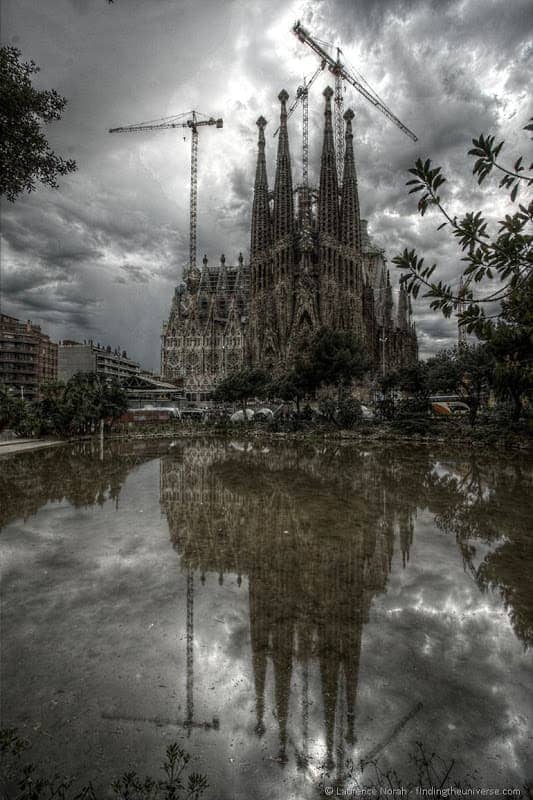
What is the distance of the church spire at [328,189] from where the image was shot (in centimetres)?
6581

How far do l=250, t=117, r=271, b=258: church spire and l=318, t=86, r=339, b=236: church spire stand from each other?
10.6m

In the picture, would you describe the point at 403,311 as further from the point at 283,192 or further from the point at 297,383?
the point at 297,383

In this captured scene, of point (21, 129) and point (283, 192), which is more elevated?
point (283, 192)

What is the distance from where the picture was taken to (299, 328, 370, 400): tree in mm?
38156

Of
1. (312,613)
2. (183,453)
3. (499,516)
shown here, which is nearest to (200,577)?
(312,613)

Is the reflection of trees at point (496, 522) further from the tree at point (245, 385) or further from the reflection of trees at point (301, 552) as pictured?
the tree at point (245, 385)

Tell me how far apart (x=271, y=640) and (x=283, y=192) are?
243 ft

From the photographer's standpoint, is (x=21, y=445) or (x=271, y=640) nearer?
(x=271, y=640)

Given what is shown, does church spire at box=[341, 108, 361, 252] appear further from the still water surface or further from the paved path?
the still water surface

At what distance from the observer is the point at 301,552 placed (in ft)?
23.7

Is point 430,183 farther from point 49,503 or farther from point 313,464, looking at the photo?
point 313,464

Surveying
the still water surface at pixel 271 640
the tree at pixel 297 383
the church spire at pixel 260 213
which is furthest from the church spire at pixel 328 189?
the still water surface at pixel 271 640

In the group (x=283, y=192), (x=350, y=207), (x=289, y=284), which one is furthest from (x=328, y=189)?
(x=289, y=284)

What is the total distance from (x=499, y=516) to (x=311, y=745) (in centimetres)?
857
